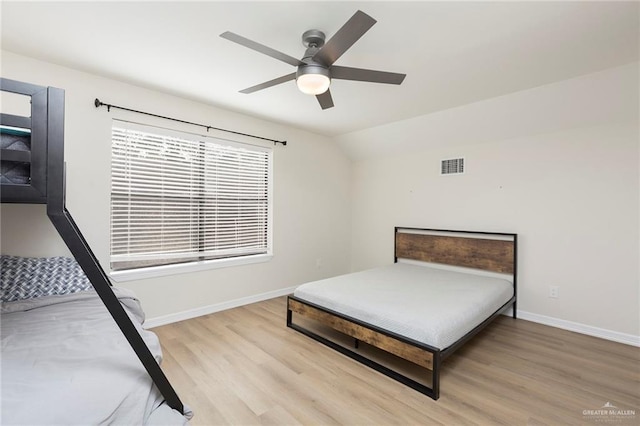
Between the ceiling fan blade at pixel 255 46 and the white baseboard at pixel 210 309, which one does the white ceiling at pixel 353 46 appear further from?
the white baseboard at pixel 210 309

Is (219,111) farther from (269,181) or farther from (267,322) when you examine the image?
(267,322)

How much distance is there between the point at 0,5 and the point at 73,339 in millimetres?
2096

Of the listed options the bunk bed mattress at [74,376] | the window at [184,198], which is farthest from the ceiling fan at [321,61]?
the window at [184,198]

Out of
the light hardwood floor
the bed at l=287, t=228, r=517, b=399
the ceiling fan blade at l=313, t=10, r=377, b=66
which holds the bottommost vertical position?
the light hardwood floor

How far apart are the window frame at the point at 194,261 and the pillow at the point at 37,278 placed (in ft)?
1.69

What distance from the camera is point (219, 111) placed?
12.0 ft

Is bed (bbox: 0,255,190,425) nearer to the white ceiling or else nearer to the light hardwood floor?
the light hardwood floor

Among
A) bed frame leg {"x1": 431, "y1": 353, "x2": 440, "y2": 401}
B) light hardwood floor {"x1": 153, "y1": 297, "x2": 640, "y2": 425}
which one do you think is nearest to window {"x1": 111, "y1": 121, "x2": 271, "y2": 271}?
light hardwood floor {"x1": 153, "y1": 297, "x2": 640, "y2": 425}

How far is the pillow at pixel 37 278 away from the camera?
2.14 m

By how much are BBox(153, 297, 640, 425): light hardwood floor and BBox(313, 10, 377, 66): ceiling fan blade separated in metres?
2.22

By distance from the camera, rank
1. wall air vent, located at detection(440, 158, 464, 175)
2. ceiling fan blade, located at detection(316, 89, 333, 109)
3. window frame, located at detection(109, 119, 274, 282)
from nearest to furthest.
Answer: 1. ceiling fan blade, located at detection(316, 89, 333, 109)
2. window frame, located at detection(109, 119, 274, 282)
3. wall air vent, located at detection(440, 158, 464, 175)

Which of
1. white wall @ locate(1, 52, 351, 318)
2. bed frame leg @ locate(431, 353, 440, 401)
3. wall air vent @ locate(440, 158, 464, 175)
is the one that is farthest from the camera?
wall air vent @ locate(440, 158, 464, 175)

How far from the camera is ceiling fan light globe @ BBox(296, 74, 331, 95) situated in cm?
192

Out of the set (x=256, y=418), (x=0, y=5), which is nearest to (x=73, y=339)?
(x=256, y=418)
